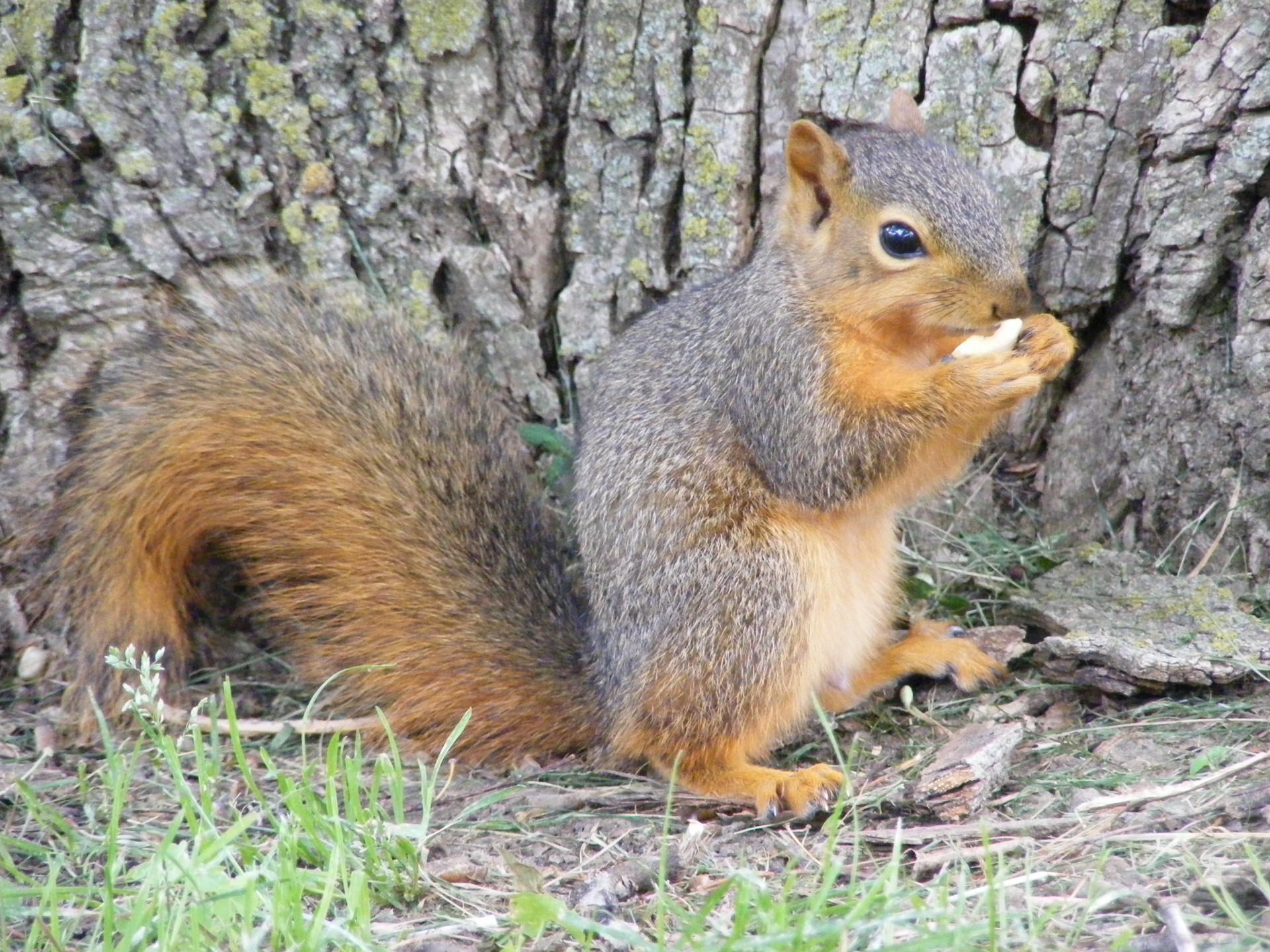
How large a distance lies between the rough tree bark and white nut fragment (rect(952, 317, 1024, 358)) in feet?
1.01

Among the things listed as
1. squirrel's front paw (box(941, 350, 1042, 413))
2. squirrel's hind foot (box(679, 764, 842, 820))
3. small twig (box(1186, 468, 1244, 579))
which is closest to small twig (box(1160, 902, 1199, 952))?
squirrel's hind foot (box(679, 764, 842, 820))

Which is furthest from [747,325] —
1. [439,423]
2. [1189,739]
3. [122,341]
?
[122,341]

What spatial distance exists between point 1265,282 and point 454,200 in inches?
53.4

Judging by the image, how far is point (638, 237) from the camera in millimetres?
2314

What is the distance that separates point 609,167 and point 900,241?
61 cm

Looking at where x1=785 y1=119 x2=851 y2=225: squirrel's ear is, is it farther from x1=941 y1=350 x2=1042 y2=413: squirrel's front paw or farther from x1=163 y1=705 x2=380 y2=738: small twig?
x1=163 y1=705 x2=380 y2=738: small twig

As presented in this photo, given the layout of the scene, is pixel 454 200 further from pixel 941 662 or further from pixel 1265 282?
pixel 1265 282

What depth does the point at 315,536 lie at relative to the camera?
2043mm

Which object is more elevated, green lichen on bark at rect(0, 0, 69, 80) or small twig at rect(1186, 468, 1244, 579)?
green lichen on bark at rect(0, 0, 69, 80)

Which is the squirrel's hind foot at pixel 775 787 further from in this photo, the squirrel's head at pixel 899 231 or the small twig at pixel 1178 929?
the squirrel's head at pixel 899 231

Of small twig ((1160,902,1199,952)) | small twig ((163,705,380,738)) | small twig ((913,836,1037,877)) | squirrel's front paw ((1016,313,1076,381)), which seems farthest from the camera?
small twig ((163,705,380,738))

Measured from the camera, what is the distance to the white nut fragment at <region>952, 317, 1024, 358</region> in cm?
192

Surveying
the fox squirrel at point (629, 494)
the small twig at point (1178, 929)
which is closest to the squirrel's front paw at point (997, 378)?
the fox squirrel at point (629, 494)

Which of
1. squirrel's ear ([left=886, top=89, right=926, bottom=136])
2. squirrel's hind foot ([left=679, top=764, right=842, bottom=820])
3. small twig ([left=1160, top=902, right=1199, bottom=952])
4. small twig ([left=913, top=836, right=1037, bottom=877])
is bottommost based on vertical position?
squirrel's hind foot ([left=679, top=764, right=842, bottom=820])
